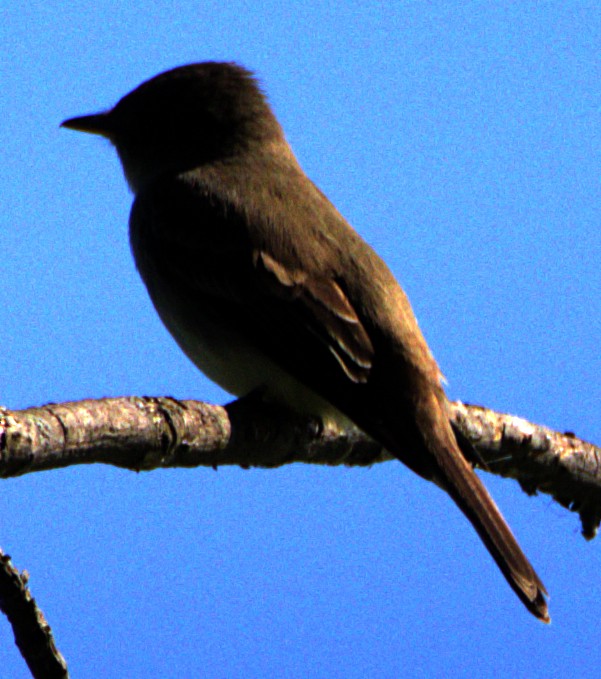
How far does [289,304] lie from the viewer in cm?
480

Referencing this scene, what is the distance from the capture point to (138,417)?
362 cm

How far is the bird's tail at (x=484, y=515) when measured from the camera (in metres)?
4.19

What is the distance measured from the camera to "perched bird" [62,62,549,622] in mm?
4531

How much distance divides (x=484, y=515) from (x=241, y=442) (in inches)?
40.2

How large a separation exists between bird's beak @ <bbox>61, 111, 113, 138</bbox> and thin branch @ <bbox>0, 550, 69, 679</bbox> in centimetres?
385

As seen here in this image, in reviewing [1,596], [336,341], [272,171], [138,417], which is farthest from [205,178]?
[1,596]

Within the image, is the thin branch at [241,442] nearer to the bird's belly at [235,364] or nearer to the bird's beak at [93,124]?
the bird's belly at [235,364]

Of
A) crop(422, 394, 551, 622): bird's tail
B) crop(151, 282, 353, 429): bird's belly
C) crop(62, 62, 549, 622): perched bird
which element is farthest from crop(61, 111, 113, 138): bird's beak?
crop(422, 394, 551, 622): bird's tail

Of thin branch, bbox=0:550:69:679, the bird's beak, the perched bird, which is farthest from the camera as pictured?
the bird's beak

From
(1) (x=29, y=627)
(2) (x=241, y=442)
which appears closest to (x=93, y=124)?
(2) (x=241, y=442)

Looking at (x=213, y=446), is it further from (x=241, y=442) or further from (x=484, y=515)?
(x=484, y=515)

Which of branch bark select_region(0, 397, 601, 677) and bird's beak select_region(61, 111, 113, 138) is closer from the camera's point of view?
branch bark select_region(0, 397, 601, 677)

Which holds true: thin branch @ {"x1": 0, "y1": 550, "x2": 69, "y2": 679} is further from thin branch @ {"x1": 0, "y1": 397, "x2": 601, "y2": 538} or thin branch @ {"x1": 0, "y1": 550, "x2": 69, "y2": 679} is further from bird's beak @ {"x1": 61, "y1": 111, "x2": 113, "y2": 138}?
bird's beak @ {"x1": 61, "y1": 111, "x2": 113, "y2": 138}

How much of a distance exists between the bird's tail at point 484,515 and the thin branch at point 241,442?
8.9 inches
